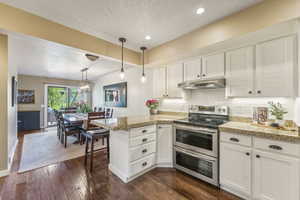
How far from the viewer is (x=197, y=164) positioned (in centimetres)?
216

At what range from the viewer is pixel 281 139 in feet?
4.73

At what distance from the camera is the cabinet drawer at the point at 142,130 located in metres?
2.15

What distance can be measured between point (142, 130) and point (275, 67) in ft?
7.37

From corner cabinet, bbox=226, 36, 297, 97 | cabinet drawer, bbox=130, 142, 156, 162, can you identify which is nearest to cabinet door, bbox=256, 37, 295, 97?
corner cabinet, bbox=226, 36, 297, 97

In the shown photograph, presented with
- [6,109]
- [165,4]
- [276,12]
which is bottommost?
[6,109]

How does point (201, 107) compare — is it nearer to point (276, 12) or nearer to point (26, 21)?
point (276, 12)

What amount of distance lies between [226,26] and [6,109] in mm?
4034

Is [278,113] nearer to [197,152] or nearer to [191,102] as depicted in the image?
[197,152]

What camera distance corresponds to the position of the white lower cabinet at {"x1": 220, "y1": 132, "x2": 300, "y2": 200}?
1413 millimetres

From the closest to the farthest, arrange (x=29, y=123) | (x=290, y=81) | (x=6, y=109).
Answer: (x=290, y=81)
(x=6, y=109)
(x=29, y=123)

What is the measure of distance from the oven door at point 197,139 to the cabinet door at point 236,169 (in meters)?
0.14

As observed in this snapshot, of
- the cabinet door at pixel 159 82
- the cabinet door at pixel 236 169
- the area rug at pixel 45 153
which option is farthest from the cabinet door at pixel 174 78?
the area rug at pixel 45 153

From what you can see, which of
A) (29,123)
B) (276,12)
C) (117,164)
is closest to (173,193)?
(117,164)

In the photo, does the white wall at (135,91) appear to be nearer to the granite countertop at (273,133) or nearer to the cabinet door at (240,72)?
the cabinet door at (240,72)
